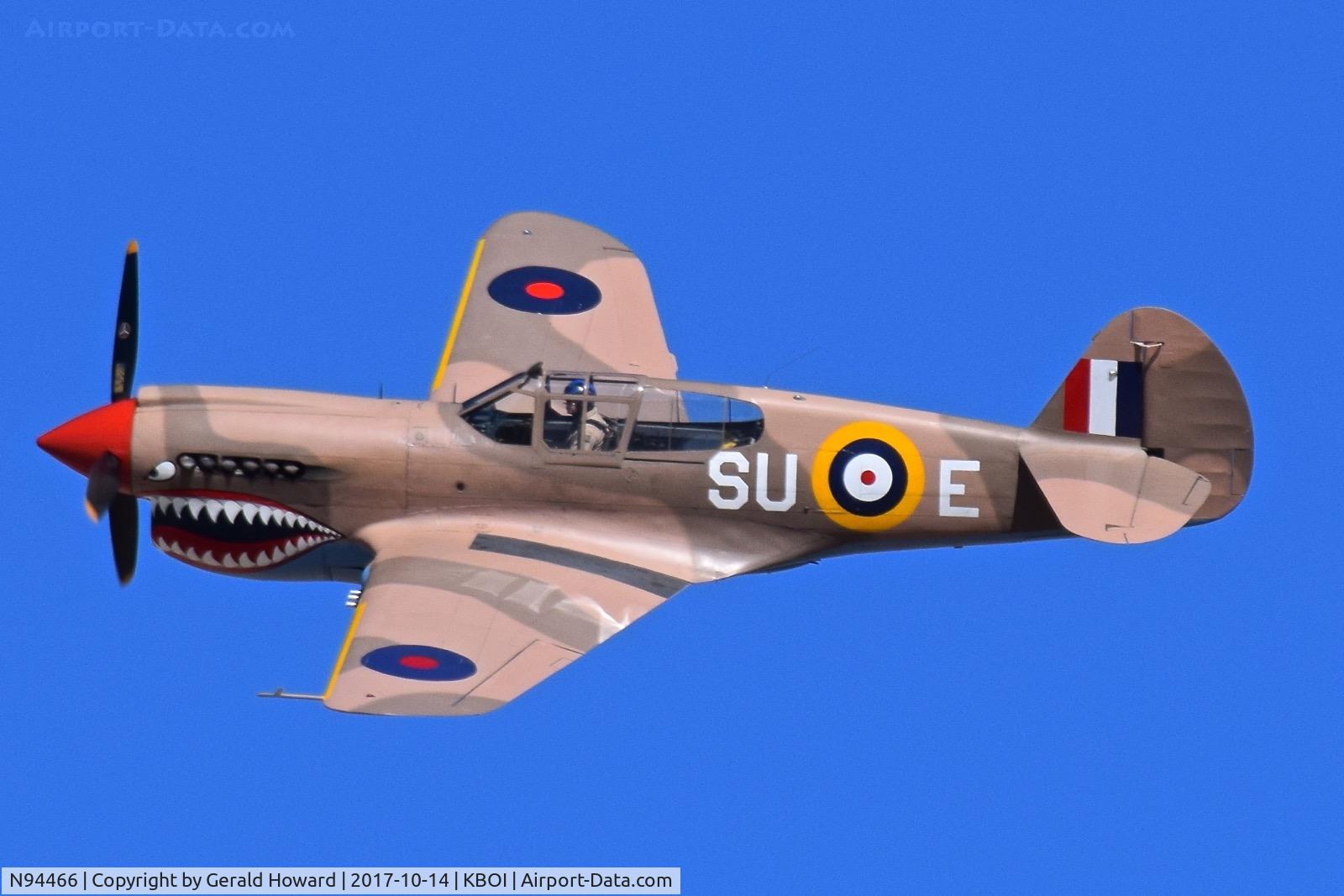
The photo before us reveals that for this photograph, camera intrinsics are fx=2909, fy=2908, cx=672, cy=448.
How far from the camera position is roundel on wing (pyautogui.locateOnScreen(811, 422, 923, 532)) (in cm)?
2220

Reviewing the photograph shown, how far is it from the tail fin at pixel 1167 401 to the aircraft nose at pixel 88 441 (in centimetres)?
699

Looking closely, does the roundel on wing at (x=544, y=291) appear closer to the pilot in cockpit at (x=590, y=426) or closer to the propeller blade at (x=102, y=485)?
the pilot in cockpit at (x=590, y=426)

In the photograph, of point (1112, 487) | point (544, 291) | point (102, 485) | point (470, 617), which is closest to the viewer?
point (470, 617)

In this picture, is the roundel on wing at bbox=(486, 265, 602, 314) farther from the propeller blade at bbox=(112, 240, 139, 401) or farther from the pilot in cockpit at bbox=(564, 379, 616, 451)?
the propeller blade at bbox=(112, 240, 139, 401)

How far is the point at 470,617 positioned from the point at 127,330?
3.82 meters

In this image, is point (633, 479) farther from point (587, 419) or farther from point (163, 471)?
point (163, 471)

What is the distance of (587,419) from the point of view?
2222 cm

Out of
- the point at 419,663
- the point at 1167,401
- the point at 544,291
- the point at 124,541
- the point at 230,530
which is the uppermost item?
the point at 544,291

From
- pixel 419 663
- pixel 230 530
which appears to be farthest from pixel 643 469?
pixel 230 530

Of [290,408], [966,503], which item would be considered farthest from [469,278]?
[966,503]

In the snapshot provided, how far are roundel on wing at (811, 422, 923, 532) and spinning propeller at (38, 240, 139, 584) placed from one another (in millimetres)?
5246

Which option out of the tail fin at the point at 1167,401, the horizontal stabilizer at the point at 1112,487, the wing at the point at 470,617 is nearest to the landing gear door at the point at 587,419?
the wing at the point at 470,617

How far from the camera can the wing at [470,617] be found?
782 inches

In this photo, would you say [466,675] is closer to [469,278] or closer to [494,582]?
[494,582]
